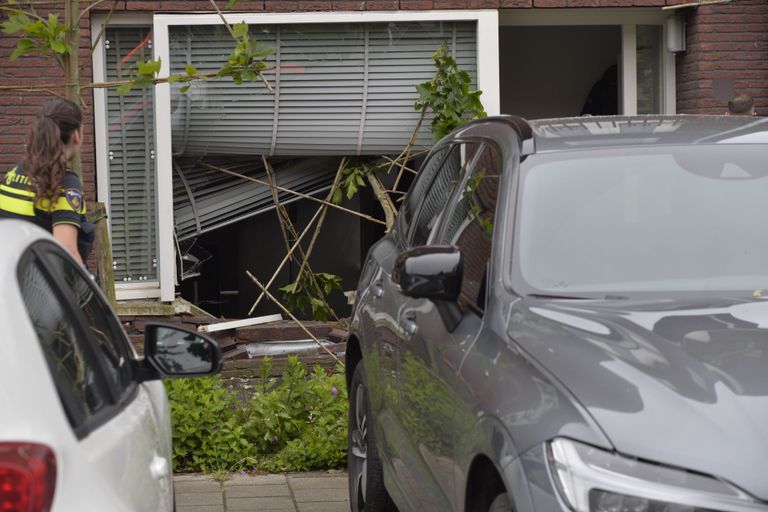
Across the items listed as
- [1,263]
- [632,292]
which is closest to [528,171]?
[632,292]

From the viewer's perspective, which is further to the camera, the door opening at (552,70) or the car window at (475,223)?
the door opening at (552,70)

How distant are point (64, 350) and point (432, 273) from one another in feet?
4.65

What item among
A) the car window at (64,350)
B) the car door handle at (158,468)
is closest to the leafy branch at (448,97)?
the car door handle at (158,468)

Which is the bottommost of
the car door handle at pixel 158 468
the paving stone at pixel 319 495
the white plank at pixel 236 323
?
the paving stone at pixel 319 495

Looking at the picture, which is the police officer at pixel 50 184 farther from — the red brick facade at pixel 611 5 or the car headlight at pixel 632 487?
the red brick facade at pixel 611 5

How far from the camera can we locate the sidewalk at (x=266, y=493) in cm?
640

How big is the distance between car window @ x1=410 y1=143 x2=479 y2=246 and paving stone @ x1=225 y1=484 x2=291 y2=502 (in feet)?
6.36

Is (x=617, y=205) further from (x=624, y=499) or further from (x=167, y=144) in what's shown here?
(x=167, y=144)

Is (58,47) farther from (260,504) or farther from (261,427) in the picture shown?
(260,504)

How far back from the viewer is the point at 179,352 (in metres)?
3.64

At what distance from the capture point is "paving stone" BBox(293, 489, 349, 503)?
6559 millimetres

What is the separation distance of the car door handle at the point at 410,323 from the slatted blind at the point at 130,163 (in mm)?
5508

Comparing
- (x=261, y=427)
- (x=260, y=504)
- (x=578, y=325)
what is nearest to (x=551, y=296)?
(x=578, y=325)

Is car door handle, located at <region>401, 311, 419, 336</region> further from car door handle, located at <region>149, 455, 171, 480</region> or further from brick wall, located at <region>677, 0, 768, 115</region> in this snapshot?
brick wall, located at <region>677, 0, 768, 115</region>
